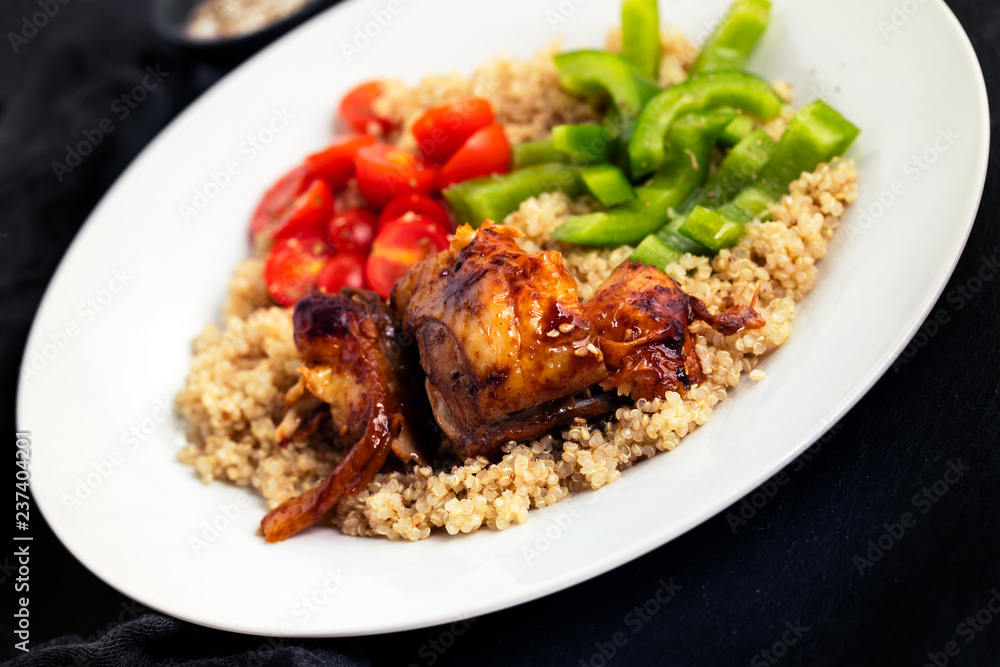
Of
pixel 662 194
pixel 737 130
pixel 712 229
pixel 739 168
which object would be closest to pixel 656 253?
pixel 712 229

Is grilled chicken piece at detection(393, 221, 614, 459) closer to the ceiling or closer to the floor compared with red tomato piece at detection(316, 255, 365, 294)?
closer to the ceiling

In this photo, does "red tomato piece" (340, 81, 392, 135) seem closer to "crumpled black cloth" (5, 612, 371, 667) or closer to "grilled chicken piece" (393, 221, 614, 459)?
"grilled chicken piece" (393, 221, 614, 459)

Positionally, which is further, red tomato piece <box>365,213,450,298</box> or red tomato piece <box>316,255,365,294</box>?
red tomato piece <box>316,255,365,294</box>

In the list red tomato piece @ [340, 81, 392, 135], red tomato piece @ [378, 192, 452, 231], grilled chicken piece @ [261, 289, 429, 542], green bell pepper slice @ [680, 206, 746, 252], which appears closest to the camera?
grilled chicken piece @ [261, 289, 429, 542]

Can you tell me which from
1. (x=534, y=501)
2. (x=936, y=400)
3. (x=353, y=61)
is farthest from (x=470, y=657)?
(x=353, y=61)

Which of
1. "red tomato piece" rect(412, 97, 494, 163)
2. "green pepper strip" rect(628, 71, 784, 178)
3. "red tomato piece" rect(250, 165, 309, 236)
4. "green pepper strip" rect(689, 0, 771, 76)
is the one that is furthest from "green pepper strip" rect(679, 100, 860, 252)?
"red tomato piece" rect(250, 165, 309, 236)

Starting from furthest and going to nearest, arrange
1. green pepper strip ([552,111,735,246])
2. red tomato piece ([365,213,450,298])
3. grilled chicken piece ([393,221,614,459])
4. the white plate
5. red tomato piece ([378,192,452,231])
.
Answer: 1. red tomato piece ([378,192,452,231])
2. red tomato piece ([365,213,450,298])
3. green pepper strip ([552,111,735,246])
4. grilled chicken piece ([393,221,614,459])
5. the white plate

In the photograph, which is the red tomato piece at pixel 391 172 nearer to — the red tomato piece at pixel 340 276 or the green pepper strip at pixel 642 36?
the red tomato piece at pixel 340 276

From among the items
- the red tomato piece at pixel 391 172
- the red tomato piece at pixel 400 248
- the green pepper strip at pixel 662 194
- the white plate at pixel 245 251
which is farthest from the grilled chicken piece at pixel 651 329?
the red tomato piece at pixel 391 172

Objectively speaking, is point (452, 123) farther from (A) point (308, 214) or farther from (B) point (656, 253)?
(B) point (656, 253)
